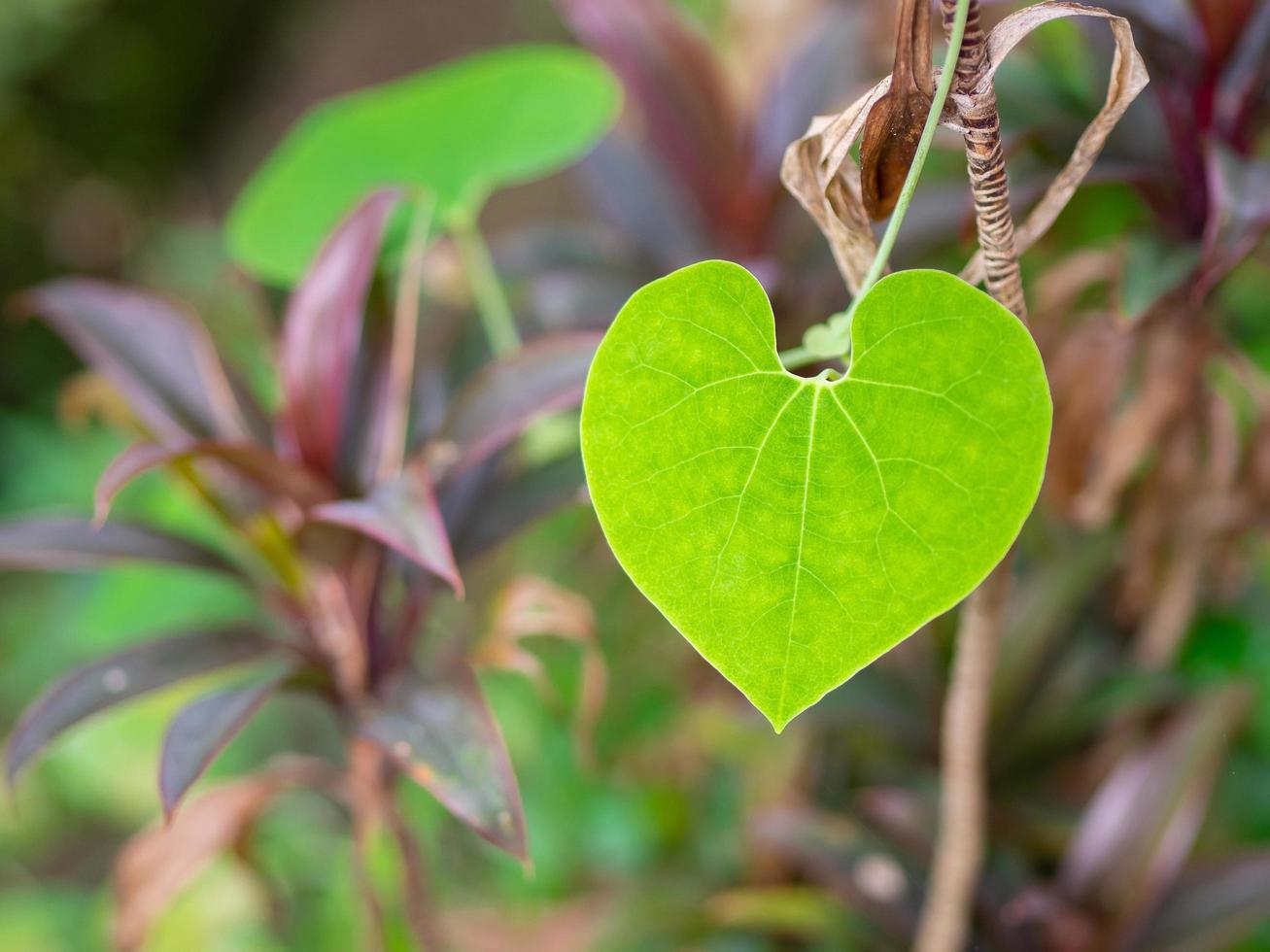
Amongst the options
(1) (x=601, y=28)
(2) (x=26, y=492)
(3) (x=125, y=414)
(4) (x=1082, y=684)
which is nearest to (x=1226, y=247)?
(4) (x=1082, y=684)

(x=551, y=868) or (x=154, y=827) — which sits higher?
(x=154, y=827)

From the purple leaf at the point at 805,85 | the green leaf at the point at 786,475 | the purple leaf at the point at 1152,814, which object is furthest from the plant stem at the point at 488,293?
the purple leaf at the point at 1152,814

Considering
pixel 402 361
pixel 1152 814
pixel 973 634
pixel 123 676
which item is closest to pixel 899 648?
pixel 1152 814

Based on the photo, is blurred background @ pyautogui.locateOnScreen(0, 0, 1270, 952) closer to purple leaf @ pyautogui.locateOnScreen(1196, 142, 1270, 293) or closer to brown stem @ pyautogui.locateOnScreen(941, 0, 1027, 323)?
purple leaf @ pyautogui.locateOnScreen(1196, 142, 1270, 293)

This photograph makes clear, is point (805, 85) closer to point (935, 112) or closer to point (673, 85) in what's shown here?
point (673, 85)

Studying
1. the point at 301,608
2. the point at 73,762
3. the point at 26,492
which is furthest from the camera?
the point at 26,492

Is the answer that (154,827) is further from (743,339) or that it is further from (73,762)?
(73,762)

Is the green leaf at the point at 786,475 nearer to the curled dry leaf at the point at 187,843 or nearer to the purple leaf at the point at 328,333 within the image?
the purple leaf at the point at 328,333
